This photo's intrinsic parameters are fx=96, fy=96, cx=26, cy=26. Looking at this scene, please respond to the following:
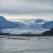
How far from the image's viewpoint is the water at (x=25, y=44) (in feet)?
4.00

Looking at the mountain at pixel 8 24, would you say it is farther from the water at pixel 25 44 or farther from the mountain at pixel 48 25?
the mountain at pixel 48 25

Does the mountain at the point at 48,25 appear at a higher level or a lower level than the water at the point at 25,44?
higher

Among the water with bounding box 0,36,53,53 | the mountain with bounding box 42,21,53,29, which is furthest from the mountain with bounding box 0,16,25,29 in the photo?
the mountain with bounding box 42,21,53,29

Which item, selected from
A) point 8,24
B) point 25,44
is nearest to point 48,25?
point 25,44

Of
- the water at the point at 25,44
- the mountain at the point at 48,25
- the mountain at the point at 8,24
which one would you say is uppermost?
the mountain at the point at 8,24

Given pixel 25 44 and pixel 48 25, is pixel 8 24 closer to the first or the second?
pixel 25 44

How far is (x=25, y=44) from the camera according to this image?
123 centimetres

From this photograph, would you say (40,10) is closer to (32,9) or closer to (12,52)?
(32,9)

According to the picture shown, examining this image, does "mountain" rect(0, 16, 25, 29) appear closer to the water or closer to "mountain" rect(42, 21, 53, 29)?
the water

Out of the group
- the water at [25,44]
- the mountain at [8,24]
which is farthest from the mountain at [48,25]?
the mountain at [8,24]

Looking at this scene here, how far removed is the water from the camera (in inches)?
48.0

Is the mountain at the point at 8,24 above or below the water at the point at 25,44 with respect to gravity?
above

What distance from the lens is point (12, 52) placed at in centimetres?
128

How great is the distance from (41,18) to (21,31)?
0.97 ft
